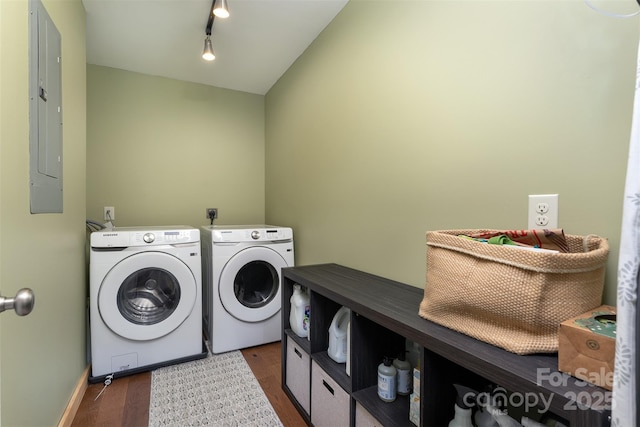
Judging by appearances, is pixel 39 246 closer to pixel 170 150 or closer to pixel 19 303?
pixel 19 303

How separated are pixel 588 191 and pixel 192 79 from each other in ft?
9.48

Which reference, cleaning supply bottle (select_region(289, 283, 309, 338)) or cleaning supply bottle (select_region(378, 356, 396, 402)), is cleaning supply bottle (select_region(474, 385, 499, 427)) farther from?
cleaning supply bottle (select_region(289, 283, 309, 338))

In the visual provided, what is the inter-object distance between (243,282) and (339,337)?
3.64 ft

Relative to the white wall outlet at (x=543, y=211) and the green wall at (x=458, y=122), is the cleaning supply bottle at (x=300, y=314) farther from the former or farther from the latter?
the white wall outlet at (x=543, y=211)

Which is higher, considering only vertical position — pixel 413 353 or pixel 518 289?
pixel 518 289

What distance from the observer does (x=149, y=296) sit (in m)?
1.97

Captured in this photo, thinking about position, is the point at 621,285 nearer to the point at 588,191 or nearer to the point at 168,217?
the point at 588,191

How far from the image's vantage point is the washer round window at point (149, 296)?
186cm

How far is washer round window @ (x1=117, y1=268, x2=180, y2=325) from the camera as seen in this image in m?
1.86

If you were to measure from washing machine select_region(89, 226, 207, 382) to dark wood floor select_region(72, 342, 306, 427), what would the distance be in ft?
0.36

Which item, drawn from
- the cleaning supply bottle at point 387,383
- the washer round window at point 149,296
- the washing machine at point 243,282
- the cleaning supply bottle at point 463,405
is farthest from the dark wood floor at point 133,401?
the cleaning supply bottle at point 463,405

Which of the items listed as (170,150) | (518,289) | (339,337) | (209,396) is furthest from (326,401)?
(170,150)

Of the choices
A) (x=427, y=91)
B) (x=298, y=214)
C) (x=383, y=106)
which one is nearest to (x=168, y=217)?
(x=298, y=214)

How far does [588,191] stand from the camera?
792mm
